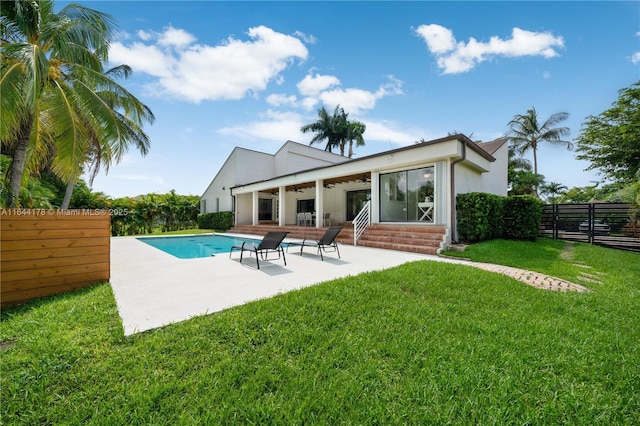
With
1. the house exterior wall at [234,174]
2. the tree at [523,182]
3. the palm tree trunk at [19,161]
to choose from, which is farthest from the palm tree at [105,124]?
the tree at [523,182]

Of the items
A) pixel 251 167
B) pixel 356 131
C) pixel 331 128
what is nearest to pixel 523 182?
pixel 356 131

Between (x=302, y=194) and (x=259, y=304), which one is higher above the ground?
(x=302, y=194)

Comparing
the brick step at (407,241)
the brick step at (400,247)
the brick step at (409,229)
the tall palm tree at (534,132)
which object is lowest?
the brick step at (400,247)

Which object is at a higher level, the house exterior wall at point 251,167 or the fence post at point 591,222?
the house exterior wall at point 251,167

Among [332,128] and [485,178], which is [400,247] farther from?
[332,128]

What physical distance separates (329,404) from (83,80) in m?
10.2

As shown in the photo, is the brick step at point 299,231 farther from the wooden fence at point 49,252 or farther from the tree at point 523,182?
the tree at point 523,182

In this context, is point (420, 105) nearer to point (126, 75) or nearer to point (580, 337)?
point (580, 337)

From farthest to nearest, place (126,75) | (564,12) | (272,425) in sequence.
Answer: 1. (126,75)
2. (564,12)
3. (272,425)

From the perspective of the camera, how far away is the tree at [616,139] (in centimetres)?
1715

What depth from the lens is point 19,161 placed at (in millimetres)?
6105

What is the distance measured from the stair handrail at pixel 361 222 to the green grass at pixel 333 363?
714 cm

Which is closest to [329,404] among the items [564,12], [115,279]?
[115,279]

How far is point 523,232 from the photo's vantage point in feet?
35.5
